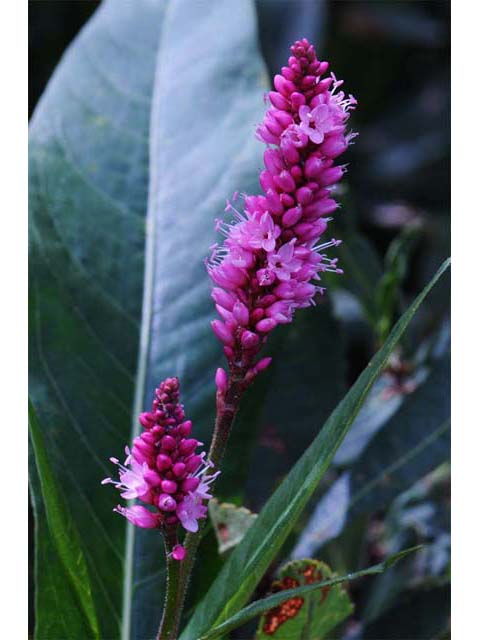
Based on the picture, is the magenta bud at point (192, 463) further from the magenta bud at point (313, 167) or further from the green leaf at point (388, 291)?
the green leaf at point (388, 291)

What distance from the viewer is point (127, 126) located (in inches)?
31.3

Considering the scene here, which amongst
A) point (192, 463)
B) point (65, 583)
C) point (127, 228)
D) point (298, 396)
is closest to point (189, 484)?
point (192, 463)

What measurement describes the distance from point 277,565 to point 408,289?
0.77 meters

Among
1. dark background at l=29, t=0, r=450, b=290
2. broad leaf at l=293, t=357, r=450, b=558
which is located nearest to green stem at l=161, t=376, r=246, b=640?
broad leaf at l=293, t=357, r=450, b=558

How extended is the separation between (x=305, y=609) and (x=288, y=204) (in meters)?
0.27

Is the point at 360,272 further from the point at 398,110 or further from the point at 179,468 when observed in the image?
the point at 398,110

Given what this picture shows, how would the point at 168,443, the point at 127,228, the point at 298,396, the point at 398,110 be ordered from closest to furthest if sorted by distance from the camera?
the point at 168,443 → the point at 127,228 → the point at 298,396 → the point at 398,110

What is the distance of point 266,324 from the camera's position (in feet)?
1.63

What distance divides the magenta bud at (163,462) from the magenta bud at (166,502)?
1 centimetres

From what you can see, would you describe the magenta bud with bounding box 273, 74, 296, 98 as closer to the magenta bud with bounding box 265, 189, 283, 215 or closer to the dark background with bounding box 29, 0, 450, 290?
the magenta bud with bounding box 265, 189, 283, 215

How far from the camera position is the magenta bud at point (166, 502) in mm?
480

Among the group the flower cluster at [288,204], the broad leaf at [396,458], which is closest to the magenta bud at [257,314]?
the flower cluster at [288,204]
